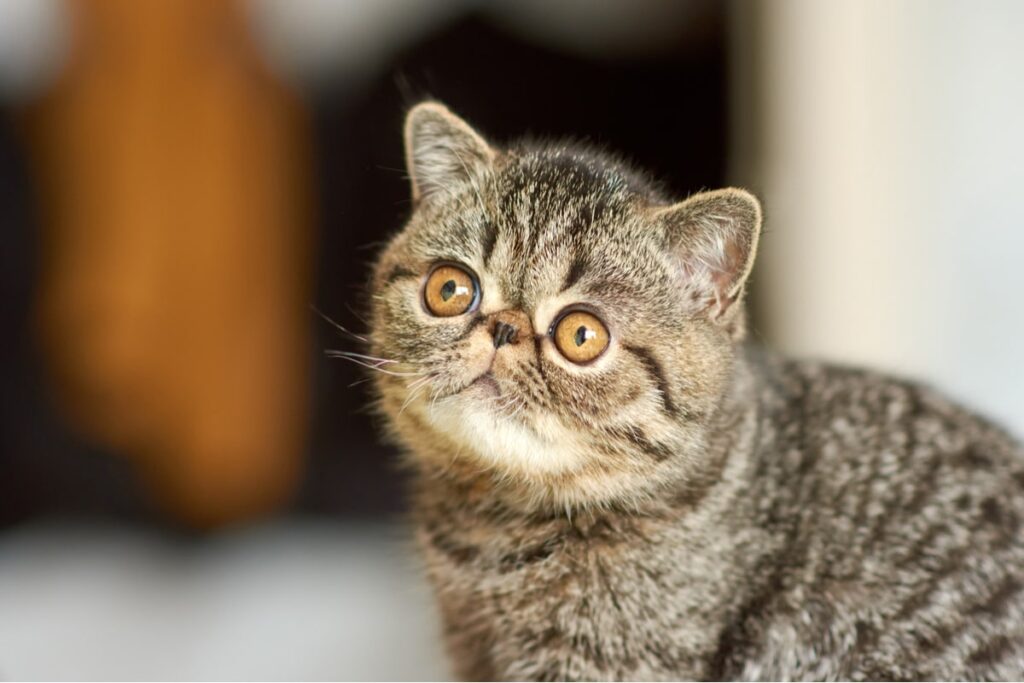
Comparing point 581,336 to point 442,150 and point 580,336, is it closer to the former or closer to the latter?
point 580,336

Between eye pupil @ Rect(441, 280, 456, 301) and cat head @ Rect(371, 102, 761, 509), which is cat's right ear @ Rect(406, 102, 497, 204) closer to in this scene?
cat head @ Rect(371, 102, 761, 509)

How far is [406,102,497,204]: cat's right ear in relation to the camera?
97 cm

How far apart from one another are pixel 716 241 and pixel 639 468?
0.72 feet

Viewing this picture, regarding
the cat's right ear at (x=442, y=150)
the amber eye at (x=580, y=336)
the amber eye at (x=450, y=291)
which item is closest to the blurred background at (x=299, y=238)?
the cat's right ear at (x=442, y=150)

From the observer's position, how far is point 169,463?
1.97m

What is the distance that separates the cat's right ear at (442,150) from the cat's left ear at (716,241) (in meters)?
0.20

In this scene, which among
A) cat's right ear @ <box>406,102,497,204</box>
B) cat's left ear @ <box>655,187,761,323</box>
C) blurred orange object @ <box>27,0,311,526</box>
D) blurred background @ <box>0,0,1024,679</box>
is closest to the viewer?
cat's left ear @ <box>655,187,761,323</box>

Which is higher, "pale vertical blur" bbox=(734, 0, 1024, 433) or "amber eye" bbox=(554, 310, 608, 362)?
"pale vertical blur" bbox=(734, 0, 1024, 433)

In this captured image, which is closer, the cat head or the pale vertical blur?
the cat head

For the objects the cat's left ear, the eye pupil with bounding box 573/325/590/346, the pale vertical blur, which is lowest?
the eye pupil with bounding box 573/325/590/346

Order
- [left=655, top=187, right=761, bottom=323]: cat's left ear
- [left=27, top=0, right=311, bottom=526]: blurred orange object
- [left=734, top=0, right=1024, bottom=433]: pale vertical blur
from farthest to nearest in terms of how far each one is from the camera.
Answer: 1. [left=27, top=0, right=311, bottom=526]: blurred orange object
2. [left=734, top=0, right=1024, bottom=433]: pale vertical blur
3. [left=655, top=187, right=761, bottom=323]: cat's left ear

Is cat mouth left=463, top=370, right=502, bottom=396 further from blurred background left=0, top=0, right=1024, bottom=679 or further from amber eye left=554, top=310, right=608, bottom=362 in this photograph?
blurred background left=0, top=0, right=1024, bottom=679

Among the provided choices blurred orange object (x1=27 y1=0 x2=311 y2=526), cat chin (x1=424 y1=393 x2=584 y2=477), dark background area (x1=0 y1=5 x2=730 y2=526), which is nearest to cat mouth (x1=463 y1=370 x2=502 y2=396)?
cat chin (x1=424 y1=393 x2=584 y2=477)

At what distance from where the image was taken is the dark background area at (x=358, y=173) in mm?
1562
